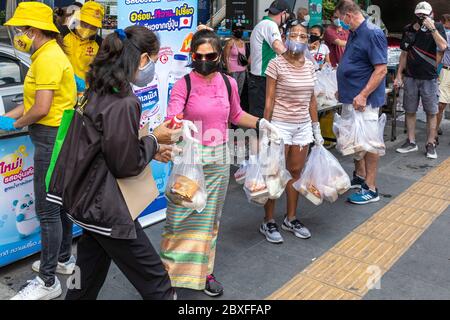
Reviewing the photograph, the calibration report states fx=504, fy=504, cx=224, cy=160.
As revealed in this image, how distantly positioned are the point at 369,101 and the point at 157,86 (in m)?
2.10

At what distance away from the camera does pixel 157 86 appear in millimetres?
3910

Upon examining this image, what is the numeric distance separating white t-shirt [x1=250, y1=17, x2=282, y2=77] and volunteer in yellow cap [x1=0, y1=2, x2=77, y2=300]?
2.62 m

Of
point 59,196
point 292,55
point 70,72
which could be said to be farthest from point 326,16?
point 59,196

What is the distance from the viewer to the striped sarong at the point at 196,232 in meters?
3.12

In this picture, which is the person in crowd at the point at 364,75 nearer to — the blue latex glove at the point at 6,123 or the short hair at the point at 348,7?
the short hair at the point at 348,7

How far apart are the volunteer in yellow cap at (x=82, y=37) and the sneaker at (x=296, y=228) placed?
2.13 m

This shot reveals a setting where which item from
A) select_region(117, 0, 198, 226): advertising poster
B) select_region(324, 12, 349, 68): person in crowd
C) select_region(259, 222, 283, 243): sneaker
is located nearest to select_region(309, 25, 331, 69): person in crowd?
select_region(324, 12, 349, 68): person in crowd

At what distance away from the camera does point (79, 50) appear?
441cm

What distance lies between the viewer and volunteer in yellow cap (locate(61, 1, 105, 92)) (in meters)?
4.26

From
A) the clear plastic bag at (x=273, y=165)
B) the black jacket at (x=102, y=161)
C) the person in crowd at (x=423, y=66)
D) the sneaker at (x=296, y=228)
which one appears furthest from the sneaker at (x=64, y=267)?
the person in crowd at (x=423, y=66)

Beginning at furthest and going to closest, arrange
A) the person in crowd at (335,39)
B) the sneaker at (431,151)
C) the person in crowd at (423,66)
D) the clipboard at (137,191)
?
the person in crowd at (335,39), the sneaker at (431,151), the person in crowd at (423,66), the clipboard at (137,191)

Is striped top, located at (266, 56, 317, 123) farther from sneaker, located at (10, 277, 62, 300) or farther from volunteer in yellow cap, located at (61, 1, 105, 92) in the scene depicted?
sneaker, located at (10, 277, 62, 300)

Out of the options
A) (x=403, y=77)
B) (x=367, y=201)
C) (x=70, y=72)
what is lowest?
(x=367, y=201)

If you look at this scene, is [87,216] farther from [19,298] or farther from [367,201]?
[367,201]
